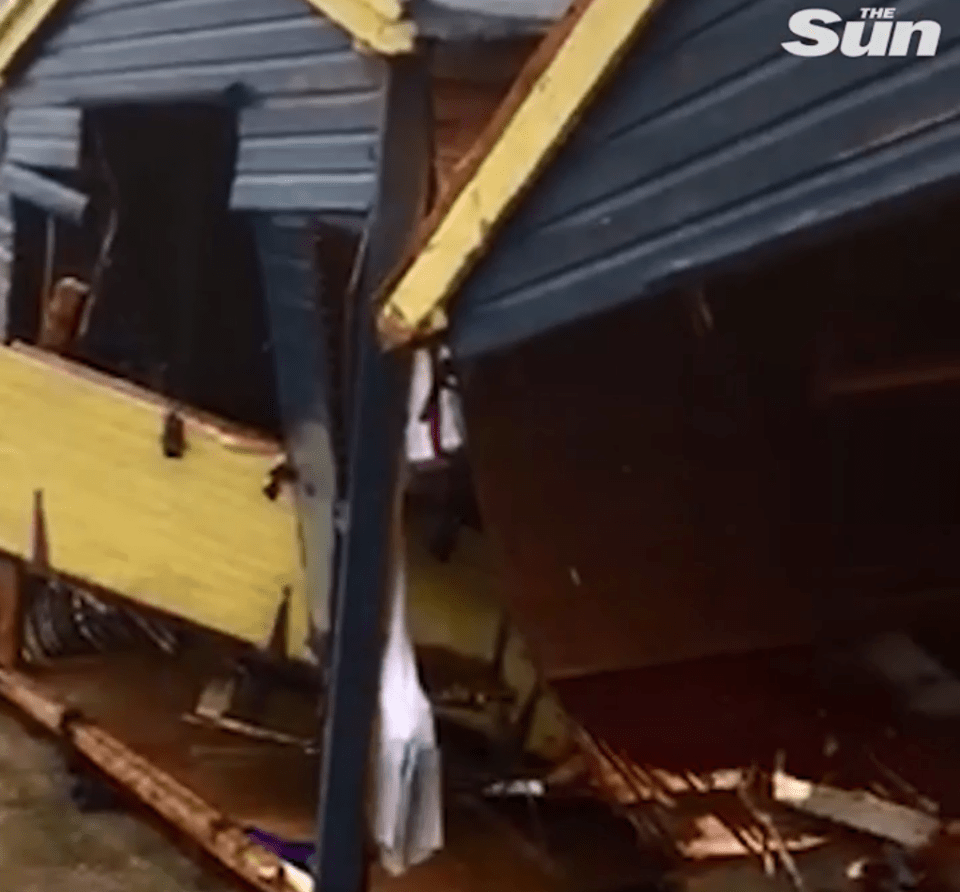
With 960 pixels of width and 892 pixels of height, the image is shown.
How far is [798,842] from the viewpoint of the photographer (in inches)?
71.0

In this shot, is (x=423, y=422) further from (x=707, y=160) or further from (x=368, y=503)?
(x=707, y=160)

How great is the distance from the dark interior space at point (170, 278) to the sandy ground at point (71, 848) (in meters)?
0.48

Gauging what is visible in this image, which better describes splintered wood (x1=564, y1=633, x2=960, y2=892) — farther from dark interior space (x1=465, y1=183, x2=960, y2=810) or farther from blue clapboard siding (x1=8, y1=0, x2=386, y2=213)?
blue clapboard siding (x1=8, y1=0, x2=386, y2=213)

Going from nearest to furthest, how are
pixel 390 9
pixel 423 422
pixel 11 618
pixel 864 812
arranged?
1. pixel 390 9
2. pixel 864 812
3. pixel 423 422
4. pixel 11 618

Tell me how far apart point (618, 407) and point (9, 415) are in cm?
69

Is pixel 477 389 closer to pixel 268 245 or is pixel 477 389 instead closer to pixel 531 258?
pixel 268 245

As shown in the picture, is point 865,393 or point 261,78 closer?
point 261,78

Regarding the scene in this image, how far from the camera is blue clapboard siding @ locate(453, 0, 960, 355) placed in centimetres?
136

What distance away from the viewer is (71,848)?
241cm

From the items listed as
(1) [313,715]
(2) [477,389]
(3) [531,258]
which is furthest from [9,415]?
(3) [531,258]

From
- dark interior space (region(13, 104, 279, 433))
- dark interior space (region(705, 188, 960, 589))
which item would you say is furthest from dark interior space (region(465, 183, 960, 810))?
dark interior space (region(13, 104, 279, 433))

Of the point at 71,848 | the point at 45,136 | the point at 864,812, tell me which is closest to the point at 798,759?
the point at 864,812

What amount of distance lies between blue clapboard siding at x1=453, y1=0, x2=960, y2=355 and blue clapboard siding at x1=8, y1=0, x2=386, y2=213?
0.25m

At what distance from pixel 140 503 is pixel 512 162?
0.76 meters
